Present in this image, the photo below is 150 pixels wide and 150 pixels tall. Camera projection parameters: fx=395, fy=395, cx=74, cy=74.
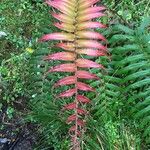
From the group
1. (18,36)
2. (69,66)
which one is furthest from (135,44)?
(18,36)

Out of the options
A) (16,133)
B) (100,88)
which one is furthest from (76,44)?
(16,133)

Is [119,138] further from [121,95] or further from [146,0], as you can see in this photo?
[146,0]

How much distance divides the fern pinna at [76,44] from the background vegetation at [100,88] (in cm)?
39

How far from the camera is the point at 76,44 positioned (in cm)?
312

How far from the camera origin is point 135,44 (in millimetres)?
3438

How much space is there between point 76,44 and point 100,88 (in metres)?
0.57

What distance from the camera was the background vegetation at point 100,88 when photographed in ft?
11.3

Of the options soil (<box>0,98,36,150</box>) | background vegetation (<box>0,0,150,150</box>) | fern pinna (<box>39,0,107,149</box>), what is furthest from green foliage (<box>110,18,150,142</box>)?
soil (<box>0,98,36,150</box>)

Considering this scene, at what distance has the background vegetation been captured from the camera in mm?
3447

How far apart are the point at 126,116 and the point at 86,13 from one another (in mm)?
1033

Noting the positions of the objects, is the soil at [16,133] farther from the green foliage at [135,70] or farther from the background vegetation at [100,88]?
the green foliage at [135,70]

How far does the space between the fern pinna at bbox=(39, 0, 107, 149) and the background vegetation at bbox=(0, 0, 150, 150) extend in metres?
0.39

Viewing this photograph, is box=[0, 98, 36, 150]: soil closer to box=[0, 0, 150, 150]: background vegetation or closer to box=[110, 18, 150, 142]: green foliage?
box=[0, 0, 150, 150]: background vegetation

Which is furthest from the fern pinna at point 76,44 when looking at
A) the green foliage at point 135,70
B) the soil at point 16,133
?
the soil at point 16,133
